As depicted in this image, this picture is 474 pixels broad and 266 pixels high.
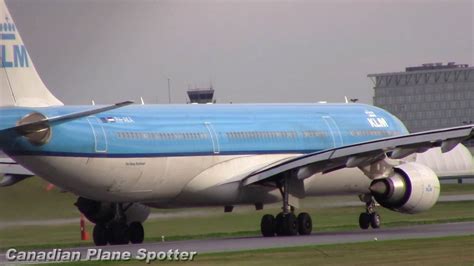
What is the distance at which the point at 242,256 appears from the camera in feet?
88.0

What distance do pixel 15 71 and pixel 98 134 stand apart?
2.58m

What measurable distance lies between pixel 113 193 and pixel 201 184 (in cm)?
317

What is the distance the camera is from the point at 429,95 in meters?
171

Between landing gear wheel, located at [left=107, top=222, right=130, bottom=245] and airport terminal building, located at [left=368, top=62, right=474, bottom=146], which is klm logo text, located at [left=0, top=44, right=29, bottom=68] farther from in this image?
airport terminal building, located at [left=368, top=62, right=474, bottom=146]

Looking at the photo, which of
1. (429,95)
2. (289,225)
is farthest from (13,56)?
(429,95)

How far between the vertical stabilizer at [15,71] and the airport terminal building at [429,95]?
125 meters

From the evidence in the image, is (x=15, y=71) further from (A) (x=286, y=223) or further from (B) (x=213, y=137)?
(A) (x=286, y=223)

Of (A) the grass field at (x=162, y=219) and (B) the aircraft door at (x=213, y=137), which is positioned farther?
(A) the grass field at (x=162, y=219)

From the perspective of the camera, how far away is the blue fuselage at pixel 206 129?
31.9 m

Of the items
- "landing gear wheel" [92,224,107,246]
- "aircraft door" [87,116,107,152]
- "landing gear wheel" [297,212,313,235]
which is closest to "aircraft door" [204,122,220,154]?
"landing gear wheel" [297,212,313,235]

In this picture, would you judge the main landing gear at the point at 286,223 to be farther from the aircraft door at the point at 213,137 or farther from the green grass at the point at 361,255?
the green grass at the point at 361,255

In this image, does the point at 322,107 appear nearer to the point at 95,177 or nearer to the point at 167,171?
the point at 167,171

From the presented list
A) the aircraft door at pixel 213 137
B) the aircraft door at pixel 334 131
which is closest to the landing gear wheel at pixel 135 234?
the aircraft door at pixel 213 137

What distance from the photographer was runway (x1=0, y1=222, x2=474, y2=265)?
3047 centimetres
